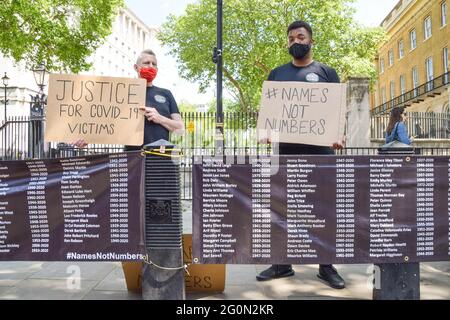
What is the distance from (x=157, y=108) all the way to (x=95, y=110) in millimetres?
609

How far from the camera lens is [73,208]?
11.3ft

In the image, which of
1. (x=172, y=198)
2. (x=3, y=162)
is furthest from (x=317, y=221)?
(x=3, y=162)

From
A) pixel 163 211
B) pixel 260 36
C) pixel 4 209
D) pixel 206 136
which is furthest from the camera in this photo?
pixel 260 36

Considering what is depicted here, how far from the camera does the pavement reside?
13.2ft

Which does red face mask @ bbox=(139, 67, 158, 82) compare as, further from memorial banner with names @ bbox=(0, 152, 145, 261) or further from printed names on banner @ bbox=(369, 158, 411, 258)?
printed names on banner @ bbox=(369, 158, 411, 258)

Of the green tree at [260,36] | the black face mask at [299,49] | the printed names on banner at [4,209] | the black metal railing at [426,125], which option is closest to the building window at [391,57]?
the green tree at [260,36]

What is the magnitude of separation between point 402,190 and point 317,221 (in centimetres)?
73

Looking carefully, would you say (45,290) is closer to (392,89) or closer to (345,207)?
(345,207)

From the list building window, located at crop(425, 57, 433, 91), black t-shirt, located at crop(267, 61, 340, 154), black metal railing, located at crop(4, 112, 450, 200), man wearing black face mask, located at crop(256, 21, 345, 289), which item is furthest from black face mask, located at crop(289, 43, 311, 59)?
building window, located at crop(425, 57, 433, 91)

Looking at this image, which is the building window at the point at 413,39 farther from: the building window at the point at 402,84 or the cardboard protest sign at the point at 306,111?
the cardboard protest sign at the point at 306,111

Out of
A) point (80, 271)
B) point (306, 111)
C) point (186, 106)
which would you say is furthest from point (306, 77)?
point (186, 106)

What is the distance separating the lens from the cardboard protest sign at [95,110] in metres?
3.65

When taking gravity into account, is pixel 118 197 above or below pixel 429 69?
below

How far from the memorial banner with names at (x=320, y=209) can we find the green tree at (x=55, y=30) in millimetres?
15734
